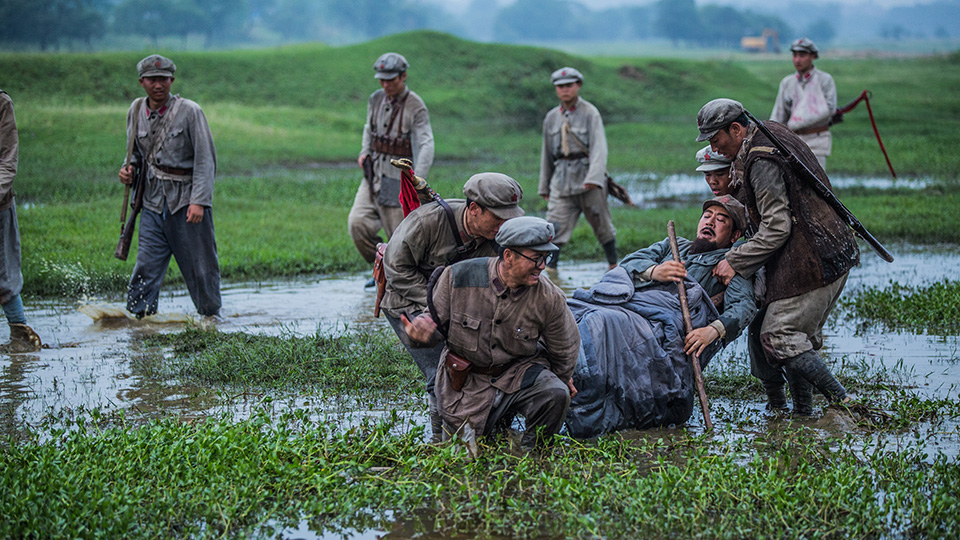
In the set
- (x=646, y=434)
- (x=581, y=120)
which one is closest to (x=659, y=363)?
(x=646, y=434)

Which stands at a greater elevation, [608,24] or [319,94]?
[608,24]

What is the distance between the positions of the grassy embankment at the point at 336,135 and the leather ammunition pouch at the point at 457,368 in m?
5.62

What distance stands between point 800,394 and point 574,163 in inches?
185

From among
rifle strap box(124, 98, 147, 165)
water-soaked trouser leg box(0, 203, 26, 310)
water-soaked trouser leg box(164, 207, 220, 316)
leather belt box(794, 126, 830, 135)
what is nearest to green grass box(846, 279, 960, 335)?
leather belt box(794, 126, 830, 135)

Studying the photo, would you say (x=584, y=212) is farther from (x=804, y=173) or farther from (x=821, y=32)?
(x=821, y=32)

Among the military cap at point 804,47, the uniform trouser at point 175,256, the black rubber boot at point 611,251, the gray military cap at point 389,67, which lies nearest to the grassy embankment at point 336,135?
the black rubber boot at point 611,251

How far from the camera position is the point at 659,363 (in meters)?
5.37

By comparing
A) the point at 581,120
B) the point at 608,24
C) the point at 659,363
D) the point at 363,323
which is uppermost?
the point at 608,24

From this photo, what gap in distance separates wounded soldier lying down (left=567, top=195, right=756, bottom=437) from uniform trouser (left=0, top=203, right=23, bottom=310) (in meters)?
4.52

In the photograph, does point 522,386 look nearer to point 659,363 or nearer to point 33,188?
point 659,363

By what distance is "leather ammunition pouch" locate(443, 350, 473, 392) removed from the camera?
4746 millimetres

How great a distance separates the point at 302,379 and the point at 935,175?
15.4 m

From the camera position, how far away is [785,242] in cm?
532

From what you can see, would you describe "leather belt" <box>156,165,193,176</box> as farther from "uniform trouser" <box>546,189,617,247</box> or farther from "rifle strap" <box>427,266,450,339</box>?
"uniform trouser" <box>546,189,617,247</box>
